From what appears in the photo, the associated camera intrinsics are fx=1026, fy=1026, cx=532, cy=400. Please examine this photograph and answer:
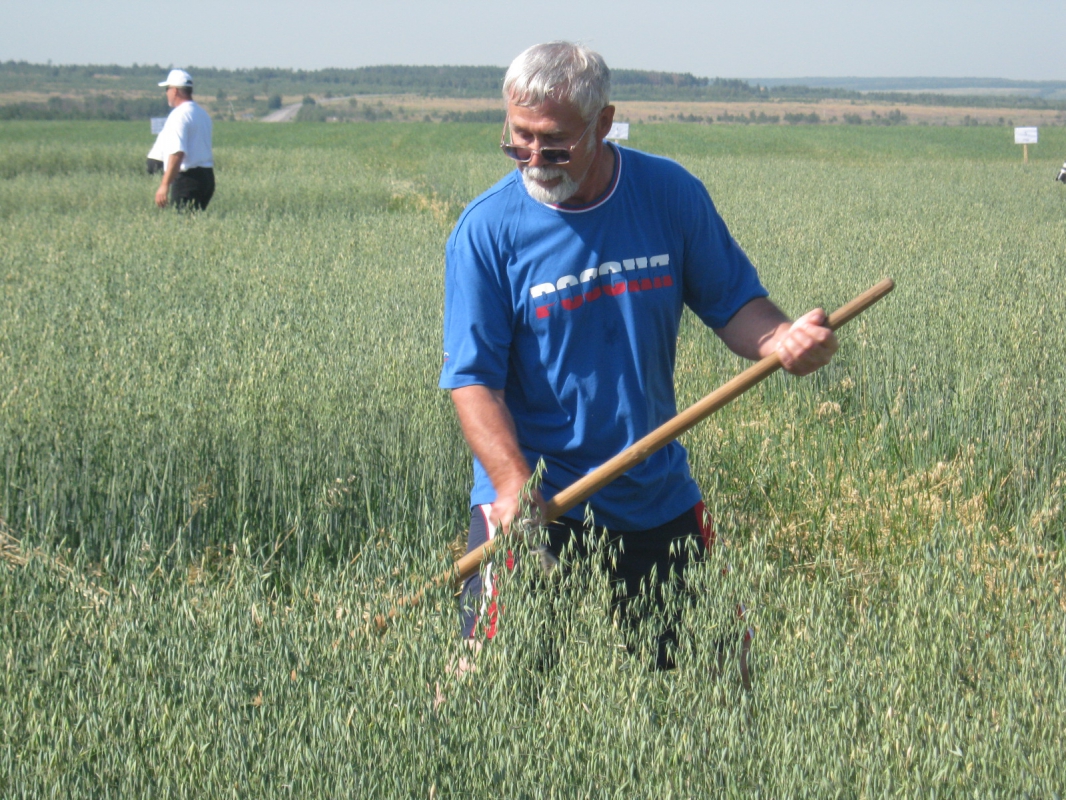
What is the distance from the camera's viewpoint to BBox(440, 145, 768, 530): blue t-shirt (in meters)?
2.33

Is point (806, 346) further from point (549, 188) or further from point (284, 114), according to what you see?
point (284, 114)

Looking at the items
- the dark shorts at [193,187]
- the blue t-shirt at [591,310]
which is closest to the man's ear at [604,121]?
the blue t-shirt at [591,310]

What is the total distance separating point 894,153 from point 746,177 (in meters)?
16.2

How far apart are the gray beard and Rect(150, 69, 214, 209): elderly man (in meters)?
7.30

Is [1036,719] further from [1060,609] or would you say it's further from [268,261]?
[268,261]

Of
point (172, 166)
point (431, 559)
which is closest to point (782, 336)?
point (431, 559)

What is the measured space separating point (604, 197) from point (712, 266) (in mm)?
328

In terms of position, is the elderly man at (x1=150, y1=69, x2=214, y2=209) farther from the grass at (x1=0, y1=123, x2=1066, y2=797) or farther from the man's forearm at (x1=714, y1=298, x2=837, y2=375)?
the man's forearm at (x1=714, y1=298, x2=837, y2=375)

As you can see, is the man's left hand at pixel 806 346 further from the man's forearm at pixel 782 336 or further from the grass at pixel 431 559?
the grass at pixel 431 559

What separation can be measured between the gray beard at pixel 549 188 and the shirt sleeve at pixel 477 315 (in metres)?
0.15

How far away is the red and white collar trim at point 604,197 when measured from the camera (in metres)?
2.34

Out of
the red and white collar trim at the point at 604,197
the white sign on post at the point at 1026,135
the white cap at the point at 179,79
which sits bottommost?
the red and white collar trim at the point at 604,197

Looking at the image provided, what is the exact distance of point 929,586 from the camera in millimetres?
2398

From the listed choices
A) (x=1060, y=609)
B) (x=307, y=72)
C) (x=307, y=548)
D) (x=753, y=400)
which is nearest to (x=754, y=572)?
(x=1060, y=609)
